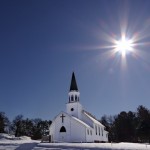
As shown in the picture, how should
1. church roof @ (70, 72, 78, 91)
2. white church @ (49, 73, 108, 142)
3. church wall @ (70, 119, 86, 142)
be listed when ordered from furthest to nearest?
church roof @ (70, 72, 78, 91), white church @ (49, 73, 108, 142), church wall @ (70, 119, 86, 142)

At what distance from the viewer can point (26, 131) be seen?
91.0 meters

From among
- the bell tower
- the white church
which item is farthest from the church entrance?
the bell tower

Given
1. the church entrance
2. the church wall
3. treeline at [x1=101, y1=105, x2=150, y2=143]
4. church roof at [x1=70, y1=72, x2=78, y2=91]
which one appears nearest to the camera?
the church wall

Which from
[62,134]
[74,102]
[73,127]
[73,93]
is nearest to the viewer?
[73,127]

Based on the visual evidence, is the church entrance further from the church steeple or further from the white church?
the church steeple

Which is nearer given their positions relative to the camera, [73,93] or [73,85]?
[73,93]

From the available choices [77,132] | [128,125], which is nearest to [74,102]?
[77,132]

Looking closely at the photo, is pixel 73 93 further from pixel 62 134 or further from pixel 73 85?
pixel 62 134

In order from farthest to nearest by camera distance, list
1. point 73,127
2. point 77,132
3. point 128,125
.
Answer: point 128,125, point 73,127, point 77,132

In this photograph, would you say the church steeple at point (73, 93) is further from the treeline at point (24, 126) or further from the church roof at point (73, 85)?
the treeline at point (24, 126)

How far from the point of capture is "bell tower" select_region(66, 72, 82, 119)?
194 ft

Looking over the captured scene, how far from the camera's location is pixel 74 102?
5909 centimetres

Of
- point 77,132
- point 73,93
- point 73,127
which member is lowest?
point 77,132

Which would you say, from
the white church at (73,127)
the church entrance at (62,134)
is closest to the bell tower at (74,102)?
the white church at (73,127)
